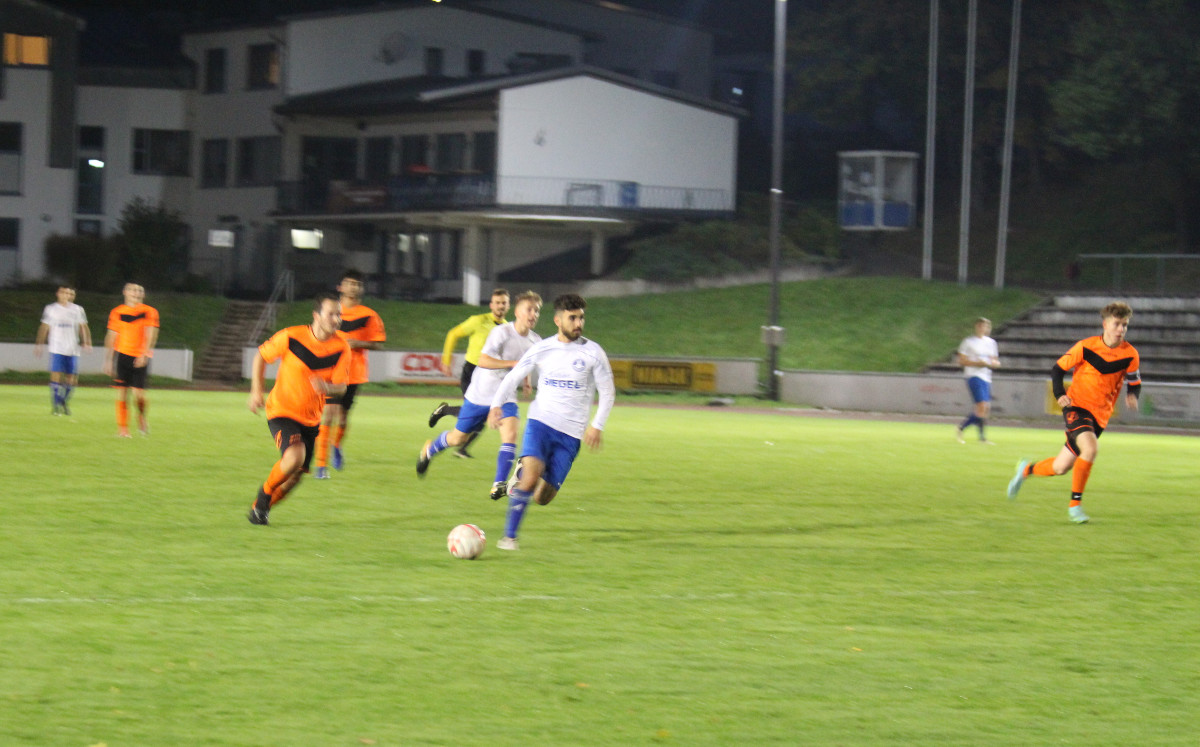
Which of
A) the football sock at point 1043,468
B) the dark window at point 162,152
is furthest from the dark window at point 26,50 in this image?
the football sock at point 1043,468

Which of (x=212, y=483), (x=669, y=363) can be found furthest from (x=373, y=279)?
(x=212, y=483)

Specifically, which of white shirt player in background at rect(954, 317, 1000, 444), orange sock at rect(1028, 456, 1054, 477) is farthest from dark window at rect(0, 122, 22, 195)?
orange sock at rect(1028, 456, 1054, 477)

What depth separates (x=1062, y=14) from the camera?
6519 cm

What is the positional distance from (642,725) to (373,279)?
51.6m

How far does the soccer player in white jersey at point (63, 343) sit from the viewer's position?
24281mm

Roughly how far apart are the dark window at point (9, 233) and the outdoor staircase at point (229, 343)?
13.2 m

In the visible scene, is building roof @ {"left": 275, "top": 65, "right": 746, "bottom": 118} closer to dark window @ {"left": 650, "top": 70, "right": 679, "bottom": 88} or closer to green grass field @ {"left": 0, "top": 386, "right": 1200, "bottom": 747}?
dark window @ {"left": 650, "top": 70, "right": 679, "bottom": 88}

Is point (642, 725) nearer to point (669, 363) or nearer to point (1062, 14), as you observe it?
point (669, 363)

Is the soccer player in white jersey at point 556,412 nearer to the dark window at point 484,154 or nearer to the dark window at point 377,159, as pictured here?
the dark window at point 484,154

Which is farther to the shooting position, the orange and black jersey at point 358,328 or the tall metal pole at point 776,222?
the tall metal pole at point 776,222

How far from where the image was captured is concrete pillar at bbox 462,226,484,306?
177 ft

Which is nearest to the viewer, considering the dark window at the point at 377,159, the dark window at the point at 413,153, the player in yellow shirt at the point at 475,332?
the player in yellow shirt at the point at 475,332

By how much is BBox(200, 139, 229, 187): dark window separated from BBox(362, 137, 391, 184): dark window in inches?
270

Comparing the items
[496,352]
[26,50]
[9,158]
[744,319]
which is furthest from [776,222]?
[26,50]
